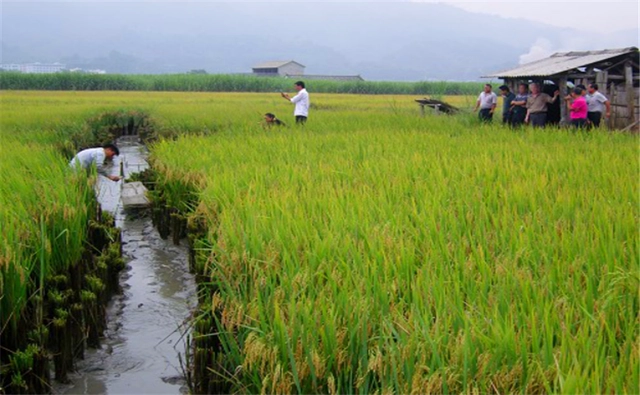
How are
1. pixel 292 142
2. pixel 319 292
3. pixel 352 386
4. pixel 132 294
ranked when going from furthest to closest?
pixel 292 142
pixel 132 294
pixel 319 292
pixel 352 386

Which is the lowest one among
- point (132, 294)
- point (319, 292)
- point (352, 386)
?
point (132, 294)

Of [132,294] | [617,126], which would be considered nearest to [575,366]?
[132,294]

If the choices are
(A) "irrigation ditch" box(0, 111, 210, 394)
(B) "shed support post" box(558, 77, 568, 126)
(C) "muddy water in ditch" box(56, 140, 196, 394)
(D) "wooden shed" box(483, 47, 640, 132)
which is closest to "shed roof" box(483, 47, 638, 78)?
(D) "wooden shed" box(483, 47, 640, 132)

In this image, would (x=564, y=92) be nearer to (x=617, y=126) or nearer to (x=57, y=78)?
(x=617, y=126)

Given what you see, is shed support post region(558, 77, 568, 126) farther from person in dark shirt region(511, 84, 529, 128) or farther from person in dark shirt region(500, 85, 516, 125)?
person in dark shirt region(500, 85, 516, 125)

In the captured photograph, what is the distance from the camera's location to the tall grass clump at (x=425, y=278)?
237 cm

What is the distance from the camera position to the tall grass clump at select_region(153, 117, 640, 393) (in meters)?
2.37

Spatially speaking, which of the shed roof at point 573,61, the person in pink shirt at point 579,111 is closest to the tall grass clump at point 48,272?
the person in pink shirt at point 579,111

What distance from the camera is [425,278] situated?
3164 mm

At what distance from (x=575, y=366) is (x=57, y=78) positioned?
39.9 metres

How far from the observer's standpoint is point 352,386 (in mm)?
2564

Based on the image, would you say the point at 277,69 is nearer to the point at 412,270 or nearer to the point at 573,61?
the point at 573,61

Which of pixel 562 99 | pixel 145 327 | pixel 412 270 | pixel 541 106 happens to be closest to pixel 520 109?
pixel 562 99

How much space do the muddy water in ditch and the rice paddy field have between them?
1.45 feet
